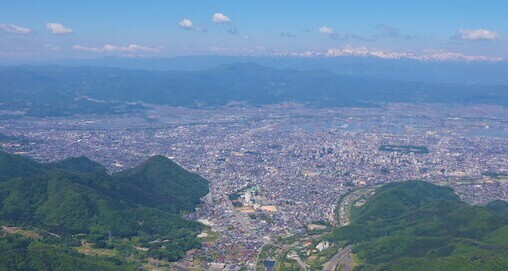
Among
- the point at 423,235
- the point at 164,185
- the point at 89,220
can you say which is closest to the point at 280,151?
the point at 164,185

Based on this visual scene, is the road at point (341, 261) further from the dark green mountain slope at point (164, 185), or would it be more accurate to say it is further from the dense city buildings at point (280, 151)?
the dark green mountain slope at point (164, 185)

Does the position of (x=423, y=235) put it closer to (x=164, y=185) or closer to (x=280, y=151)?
(x=164, y=185)

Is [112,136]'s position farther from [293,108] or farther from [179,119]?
[293,108]

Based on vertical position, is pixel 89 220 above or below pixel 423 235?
below

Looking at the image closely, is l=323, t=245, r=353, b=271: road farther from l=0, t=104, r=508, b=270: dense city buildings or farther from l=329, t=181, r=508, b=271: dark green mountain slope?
l=0, t=104, r=508, b=270: dense city buildings

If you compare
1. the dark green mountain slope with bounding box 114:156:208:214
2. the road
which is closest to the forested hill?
the dark green mountain slope with bounding box 114:156:208:214

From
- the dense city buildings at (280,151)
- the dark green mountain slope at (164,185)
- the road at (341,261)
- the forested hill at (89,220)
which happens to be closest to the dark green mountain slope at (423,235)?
the road at (341,261)
